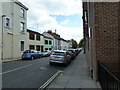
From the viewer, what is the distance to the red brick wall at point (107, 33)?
21.4 feet

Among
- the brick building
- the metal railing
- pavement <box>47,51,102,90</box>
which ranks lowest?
pavement <box>47,51,102,90</box>

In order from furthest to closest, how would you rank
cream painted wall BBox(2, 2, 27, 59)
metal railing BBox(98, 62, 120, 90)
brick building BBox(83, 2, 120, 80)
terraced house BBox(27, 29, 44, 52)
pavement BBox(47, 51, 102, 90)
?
terraced house BBox(27, 29, 44, 52)
cream painted wall BBox(2, 2, 27, 59)
brick building BBox(83, 2, 120, 80)
pavement BBox(47, 51, 102, 90)
metal railing BBox(98, 62, 120, 90)

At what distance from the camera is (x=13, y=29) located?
80.2ft

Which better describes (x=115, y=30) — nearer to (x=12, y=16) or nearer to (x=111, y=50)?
(x=111, y=50)

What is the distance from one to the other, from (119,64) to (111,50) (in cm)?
72

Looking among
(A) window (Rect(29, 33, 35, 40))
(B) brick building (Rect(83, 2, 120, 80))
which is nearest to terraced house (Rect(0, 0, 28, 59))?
(A) window (Rect(29, 33, 35, 40))

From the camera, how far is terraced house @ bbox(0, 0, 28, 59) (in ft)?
70.8

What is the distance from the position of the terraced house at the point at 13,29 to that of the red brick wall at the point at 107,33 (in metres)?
16.8

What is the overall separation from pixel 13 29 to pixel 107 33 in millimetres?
20699

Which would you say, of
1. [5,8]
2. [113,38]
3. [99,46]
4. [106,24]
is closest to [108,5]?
[106,24]

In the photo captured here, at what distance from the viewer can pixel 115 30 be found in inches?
257

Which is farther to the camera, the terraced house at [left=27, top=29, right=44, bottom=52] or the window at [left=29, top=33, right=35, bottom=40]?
the window at [left=29, top=33, right=35, bottom=40]

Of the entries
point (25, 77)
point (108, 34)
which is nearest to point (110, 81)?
point (108, 34)

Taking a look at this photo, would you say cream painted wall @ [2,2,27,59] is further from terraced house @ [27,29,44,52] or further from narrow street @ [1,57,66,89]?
narrow street @ [1,57,66,89]
